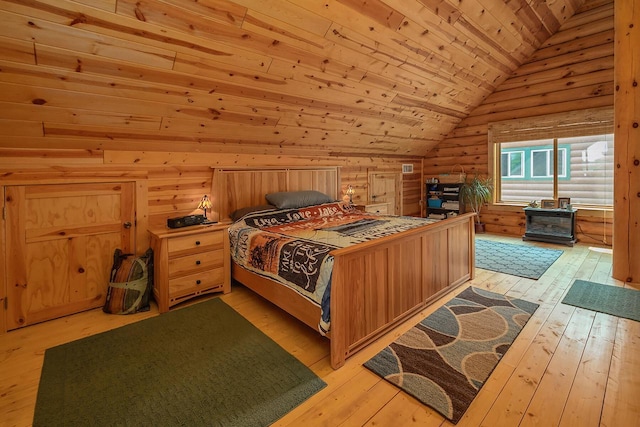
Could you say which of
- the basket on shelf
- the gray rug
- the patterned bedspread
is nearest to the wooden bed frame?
the patterned bedspread

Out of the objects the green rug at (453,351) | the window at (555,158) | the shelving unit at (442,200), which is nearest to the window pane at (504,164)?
the window at (555,158)

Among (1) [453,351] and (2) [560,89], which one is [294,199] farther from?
(2) [560,89]

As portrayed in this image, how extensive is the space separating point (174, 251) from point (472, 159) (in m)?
5.47

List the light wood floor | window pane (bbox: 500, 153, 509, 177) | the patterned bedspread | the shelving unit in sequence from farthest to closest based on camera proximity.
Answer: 1. the shelving unit
2. window pane (bbox: 500, 153, 509, 177)
3. the patterned bedspread
4. the light wood floor

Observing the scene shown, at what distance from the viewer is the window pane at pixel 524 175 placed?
530 cm

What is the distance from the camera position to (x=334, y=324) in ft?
6.31

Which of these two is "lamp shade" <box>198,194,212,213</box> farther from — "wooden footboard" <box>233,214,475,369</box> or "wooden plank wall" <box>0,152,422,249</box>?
"wooden footboard" <box>233,214,475,369</box>

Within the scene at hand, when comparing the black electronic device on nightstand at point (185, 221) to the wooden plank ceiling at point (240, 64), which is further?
the black electronic device on nightstand at point (185, 221)

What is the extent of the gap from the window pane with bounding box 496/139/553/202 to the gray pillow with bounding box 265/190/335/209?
3794 millimetres

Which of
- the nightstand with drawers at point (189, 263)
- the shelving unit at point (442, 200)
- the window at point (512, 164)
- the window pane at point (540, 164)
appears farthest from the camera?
the shelving unit at point (442, 200)

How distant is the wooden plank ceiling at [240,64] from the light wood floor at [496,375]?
1.62m

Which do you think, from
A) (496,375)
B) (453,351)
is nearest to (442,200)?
(453,351)

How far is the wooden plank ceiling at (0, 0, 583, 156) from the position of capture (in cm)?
201

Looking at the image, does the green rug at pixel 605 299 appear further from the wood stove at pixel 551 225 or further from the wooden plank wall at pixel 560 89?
the wooden plank wall at pixel 560 89
